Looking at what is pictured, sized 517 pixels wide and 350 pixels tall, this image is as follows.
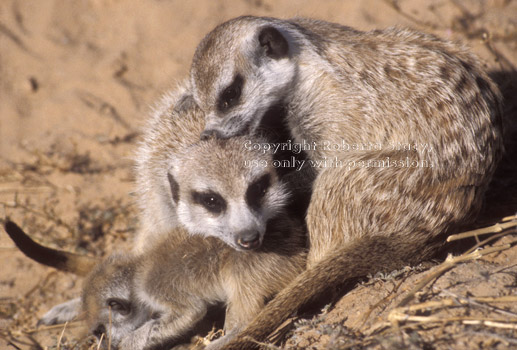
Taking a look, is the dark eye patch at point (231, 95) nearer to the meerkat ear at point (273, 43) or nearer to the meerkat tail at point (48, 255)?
the meerkat ear at point (273, 43)

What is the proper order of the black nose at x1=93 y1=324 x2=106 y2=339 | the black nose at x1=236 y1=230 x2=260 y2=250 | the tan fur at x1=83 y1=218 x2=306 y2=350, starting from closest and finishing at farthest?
the black nose at x1=236 y1=230 x2=260 y2=250, the tan fur at x1=83 y1=218 x2=306 y2=350, the black nose at x1=93 y1=324 x2=106 y2=339

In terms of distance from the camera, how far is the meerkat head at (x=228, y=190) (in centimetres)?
257

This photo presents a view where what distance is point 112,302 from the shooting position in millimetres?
2998

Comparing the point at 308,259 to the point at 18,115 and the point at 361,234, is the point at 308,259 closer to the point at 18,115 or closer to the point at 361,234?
the point at 361,234

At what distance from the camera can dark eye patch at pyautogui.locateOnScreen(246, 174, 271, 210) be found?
264 cm

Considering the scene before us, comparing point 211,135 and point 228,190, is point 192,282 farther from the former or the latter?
point 211,135

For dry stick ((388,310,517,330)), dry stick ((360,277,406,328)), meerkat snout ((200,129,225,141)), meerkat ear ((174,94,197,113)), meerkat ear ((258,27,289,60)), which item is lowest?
dry stick ((360,277,406,328))

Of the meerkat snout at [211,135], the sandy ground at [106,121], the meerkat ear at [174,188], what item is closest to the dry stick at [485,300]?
the sandy ground at [106,121]

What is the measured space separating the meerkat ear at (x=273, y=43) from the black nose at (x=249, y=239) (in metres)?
1.12

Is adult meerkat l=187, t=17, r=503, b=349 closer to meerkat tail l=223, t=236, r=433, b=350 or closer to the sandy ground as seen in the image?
meerkat tail l=223, t=236, r=433, b=350

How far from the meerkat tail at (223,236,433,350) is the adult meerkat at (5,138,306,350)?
0.28 metres

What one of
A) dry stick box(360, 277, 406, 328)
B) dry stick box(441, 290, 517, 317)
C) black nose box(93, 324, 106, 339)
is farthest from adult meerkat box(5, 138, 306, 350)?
dry stick box(441, 290, 517, 317)

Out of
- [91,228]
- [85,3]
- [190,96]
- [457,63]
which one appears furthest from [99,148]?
[457,63]

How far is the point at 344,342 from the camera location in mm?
2250
